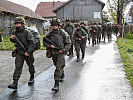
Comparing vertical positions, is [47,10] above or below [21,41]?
above

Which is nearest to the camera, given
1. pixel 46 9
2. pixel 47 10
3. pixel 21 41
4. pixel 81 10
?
pixel 21 41

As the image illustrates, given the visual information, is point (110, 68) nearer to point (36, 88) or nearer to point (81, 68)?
point (81, 68)

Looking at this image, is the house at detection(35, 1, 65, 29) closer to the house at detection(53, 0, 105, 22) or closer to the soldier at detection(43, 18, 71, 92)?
the house at detection(53, 0, 105, 22)

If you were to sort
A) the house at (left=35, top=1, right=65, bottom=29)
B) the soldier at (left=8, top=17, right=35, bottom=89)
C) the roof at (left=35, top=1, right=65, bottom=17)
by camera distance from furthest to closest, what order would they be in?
the roof at (left=35, top=1, right=65, bottom=17)
the house at (left=35, top=1, right=65, bottom=29)
the soldier at (left=8, top=17, right=35, bottom=89)

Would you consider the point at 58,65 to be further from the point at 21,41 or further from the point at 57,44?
the point at 21,41

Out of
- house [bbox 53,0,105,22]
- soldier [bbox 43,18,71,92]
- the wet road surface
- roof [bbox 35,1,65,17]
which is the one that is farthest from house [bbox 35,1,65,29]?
soldier [bbox 43,18,71,92]

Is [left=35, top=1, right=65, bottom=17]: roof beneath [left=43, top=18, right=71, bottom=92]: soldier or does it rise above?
above

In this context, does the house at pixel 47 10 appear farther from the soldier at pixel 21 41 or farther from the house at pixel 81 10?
the soldier at pixel 21 41

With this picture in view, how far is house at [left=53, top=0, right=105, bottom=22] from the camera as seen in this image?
137 feet

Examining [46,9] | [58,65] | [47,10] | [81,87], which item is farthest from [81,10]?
[58,65]

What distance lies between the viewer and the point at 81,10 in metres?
41.8

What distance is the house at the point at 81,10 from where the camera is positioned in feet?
137

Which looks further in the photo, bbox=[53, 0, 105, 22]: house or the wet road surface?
bbox=[53, 0, 105, 22]: house

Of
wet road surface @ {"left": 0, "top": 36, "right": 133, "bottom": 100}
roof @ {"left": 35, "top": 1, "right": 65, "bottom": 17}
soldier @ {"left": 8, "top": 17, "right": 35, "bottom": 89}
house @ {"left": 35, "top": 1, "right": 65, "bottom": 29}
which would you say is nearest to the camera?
wet road surface @ {"left": 0, "top": 36, "right": 133, "bottom": 100}
